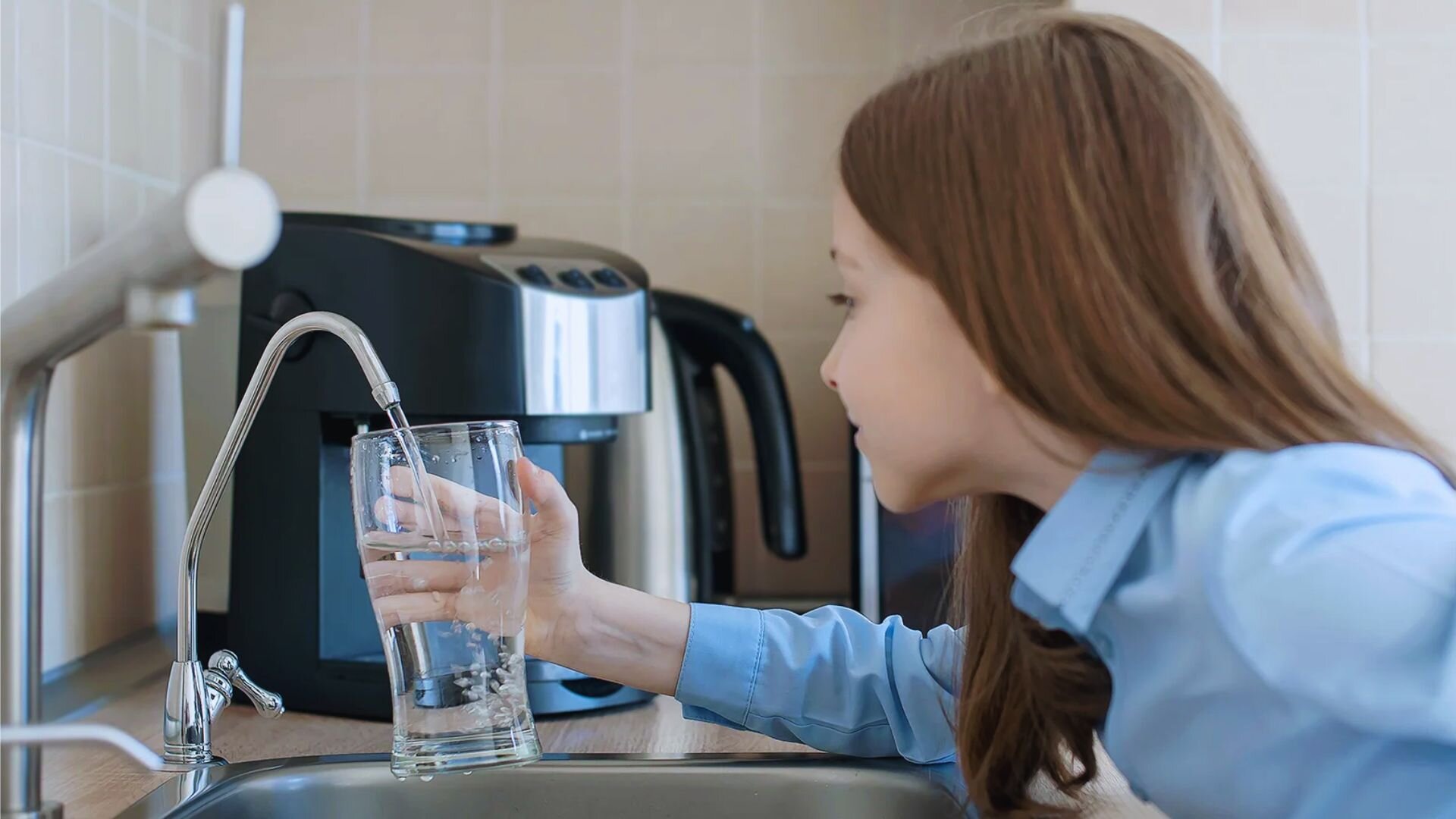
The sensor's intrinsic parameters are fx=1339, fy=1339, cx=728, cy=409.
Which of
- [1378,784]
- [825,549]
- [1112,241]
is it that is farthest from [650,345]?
[1378,784]

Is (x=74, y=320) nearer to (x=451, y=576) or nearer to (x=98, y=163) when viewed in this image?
(x=451, y=576)

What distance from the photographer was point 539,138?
1.39 m

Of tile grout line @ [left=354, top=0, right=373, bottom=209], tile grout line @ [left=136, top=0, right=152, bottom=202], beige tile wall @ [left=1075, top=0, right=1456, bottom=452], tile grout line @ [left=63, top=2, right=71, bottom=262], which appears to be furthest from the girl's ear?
tile grout line @ [left=354, top=0, right=373, bottom=209]

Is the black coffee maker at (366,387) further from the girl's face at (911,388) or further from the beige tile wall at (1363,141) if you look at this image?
the beige tile wall at (1363,141)

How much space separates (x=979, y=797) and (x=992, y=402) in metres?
0.21

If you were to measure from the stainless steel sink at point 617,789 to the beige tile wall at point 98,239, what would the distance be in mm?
286

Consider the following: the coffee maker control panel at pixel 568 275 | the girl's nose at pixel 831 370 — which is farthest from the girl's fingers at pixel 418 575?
the coffee maker control panel at pixel 568 275

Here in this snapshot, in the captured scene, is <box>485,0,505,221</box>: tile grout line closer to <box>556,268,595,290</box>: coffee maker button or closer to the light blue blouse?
<box>556,268,595,290</box>: coffee maker button

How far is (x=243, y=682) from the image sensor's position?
27.5 inches

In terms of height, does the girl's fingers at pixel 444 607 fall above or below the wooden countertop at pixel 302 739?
above

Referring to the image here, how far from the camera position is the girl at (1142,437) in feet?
1.62

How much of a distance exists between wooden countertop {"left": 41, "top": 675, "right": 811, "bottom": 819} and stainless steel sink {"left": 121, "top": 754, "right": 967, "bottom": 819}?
41 millimetres

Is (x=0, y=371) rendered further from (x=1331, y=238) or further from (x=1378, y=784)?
(x=1331, y=238)

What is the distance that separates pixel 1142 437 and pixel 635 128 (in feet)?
3.01
